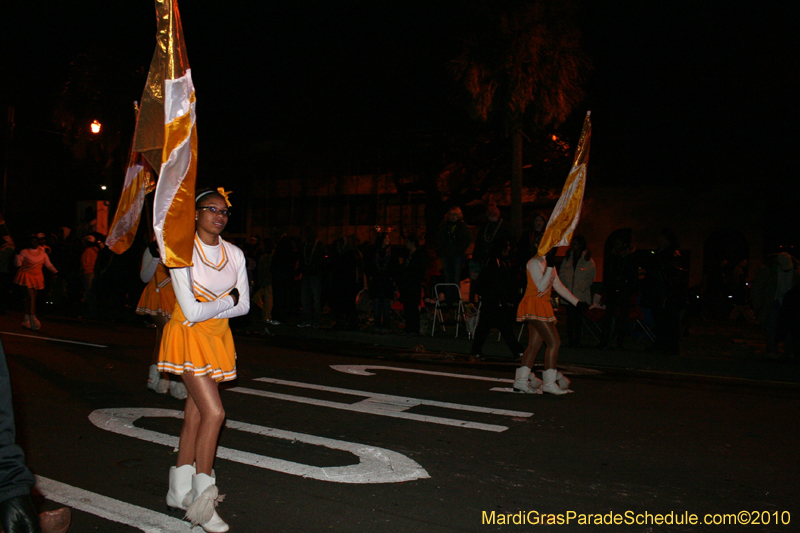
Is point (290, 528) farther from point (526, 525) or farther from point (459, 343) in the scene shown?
point (459, 343)

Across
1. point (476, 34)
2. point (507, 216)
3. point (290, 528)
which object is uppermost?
point (476, 34)

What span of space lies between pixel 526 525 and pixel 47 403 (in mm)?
5098

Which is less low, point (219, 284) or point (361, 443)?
point (219, 284)

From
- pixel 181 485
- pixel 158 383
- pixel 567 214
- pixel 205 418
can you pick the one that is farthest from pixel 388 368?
pixel 205 418

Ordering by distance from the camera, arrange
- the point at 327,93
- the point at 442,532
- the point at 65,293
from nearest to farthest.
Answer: the point at 442,532 → the point at 65,293 → the point at 327,93

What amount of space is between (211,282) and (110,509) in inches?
59.4

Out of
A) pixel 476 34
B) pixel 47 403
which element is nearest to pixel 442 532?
pixel 47 403

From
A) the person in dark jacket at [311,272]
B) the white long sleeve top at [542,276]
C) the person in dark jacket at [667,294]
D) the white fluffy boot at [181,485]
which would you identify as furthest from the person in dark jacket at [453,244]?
the white fluffy boot at [181,485]

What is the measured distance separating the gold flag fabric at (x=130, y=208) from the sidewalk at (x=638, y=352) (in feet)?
20.1

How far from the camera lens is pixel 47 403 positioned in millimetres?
6566

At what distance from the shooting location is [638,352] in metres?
11.2

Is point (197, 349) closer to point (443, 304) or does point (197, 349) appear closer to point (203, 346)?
point (203, 346)

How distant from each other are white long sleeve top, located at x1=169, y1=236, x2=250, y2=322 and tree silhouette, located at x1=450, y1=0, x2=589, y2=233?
12.9 metres

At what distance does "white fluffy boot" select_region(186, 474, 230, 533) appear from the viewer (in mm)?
3523
